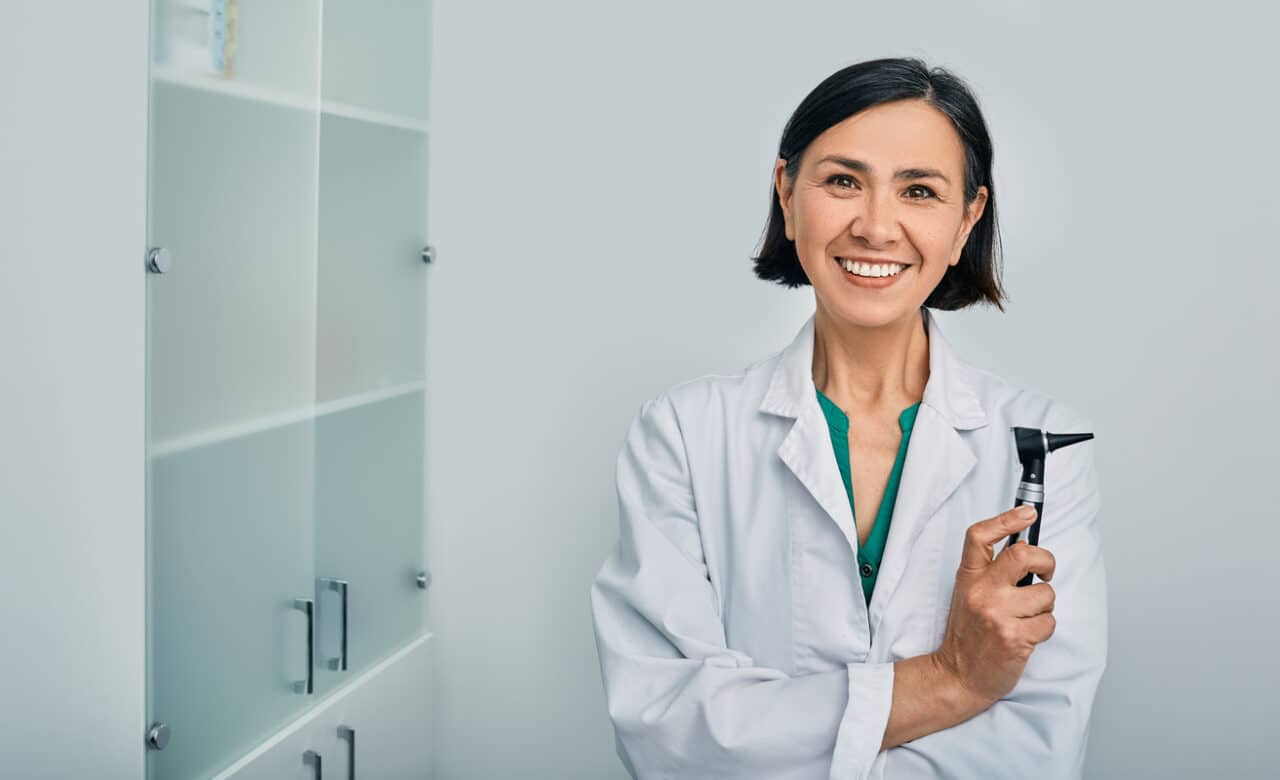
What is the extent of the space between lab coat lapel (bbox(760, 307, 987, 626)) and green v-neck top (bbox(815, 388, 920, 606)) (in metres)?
0.03

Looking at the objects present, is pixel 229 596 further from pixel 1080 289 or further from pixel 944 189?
pixel 1080 289

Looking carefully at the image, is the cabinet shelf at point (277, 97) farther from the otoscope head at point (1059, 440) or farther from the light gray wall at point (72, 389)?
the otoscope head at point (1059, 440)

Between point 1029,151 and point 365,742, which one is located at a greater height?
point 1029,151

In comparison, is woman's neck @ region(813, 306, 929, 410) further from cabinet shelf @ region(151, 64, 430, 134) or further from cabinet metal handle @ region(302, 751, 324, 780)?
cabinet metal handle @ region(302, 751, 324, 780)

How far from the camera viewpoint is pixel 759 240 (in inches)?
77.5

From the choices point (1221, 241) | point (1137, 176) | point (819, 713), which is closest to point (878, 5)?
point (1137, 176)

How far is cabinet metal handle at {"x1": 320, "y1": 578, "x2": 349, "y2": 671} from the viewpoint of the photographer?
1.90m

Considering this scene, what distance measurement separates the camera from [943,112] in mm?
1330

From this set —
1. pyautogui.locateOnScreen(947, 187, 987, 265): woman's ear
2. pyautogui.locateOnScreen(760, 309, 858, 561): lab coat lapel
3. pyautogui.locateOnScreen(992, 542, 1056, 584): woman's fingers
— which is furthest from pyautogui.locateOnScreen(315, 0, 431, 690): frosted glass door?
pyautogui.locateOnScreen(992, 542, 1056, 584): woman's fingers

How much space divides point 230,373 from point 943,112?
0.95m

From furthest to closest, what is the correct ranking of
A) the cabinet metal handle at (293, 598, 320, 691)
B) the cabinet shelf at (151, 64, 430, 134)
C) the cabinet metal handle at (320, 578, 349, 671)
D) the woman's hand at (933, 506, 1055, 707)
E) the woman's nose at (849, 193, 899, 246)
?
the cabinet metal handle at (320, 578, 349, 671)
the cabinet metal handle at (293, 598, 320, 691)
the cabinet shelf at (151, 64, 430, 134)
the woman's nose at (849, 193, 899, 246)
the woman's hand at (933, 506, 1055, 707)

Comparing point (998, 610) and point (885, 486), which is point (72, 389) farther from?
point (998, 610)

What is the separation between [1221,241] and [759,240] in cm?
68

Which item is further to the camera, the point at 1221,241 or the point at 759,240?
the point at 759,240
